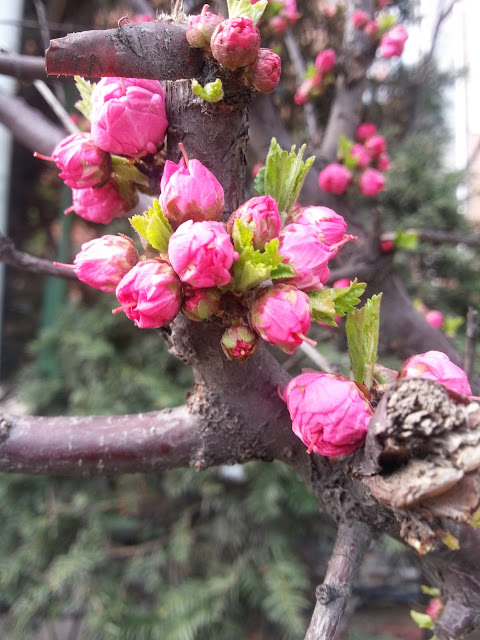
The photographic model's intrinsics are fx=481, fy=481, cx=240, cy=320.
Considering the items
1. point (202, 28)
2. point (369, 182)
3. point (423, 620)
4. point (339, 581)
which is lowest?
point (423, 620)

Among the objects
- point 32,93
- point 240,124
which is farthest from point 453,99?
point 240,124

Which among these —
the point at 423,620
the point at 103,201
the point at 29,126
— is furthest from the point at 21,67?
the point at 423,620

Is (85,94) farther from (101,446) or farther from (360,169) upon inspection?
(360,169)

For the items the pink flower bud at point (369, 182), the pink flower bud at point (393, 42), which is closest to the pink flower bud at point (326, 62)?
the pink flower bud at point (393, 42)

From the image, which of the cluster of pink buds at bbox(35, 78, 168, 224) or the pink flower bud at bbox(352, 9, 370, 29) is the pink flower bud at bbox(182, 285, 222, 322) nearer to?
the cluster of pink buds at bbox(35, 78, 168, 224)

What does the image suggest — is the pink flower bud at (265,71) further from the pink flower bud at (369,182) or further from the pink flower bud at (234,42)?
the pink flower bud at (369,182)
